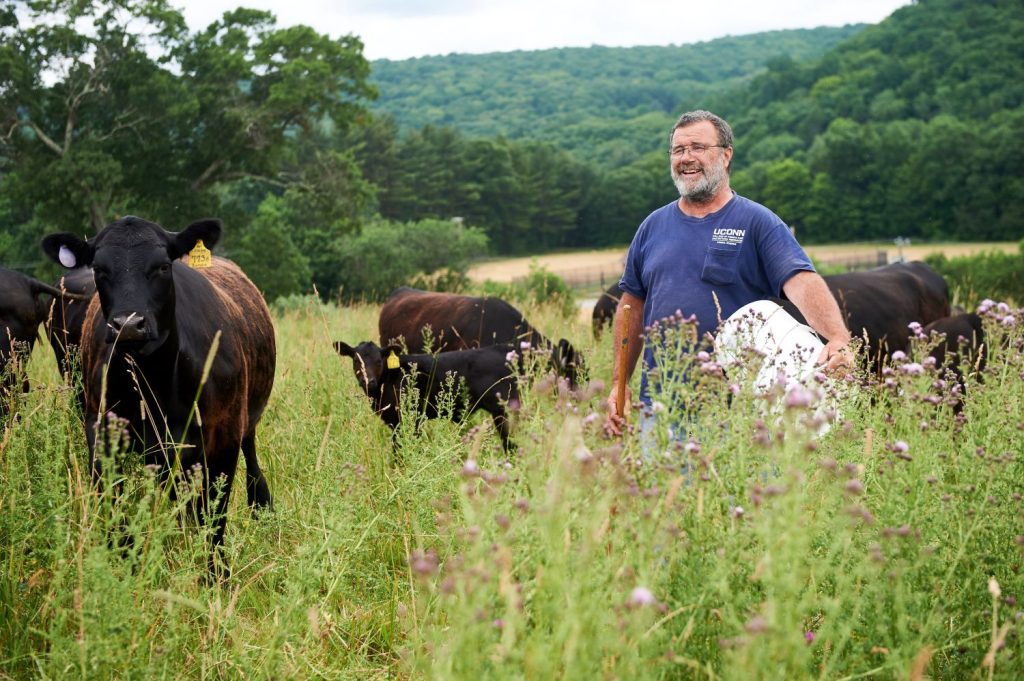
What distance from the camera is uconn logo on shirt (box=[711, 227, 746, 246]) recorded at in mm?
4734

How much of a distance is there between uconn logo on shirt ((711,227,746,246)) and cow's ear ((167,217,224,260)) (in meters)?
2.67

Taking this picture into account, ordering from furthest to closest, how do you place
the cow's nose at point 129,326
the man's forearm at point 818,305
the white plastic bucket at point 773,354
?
the man's forearm at point 818,305 → the cow's nose at point 129,326 → the white plastic bucket at point 773,354

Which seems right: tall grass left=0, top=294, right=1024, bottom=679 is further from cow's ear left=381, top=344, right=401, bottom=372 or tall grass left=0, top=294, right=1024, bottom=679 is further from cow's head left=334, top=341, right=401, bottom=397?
cow's ear left=381, top=344, right=401, bottom=372

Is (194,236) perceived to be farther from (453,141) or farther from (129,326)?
(453,141)

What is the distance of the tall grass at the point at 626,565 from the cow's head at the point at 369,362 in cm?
331

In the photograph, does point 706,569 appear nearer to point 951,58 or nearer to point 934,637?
point 934,637

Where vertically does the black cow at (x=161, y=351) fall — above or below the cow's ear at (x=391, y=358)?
above

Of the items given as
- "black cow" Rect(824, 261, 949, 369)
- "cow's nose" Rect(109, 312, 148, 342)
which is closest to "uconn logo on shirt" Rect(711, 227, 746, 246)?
"cow's nose" Rect(109, 312, 148, 342)

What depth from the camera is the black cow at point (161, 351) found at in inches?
180

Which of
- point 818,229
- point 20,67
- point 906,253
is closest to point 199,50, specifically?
point 20,67

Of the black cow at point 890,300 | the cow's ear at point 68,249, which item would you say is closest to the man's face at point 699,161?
the cow's ear at point 68,249

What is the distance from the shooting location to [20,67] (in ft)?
104

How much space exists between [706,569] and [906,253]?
75803 millimetres

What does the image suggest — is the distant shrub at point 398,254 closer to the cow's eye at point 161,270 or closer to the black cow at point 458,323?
the black cow at point 458,323
